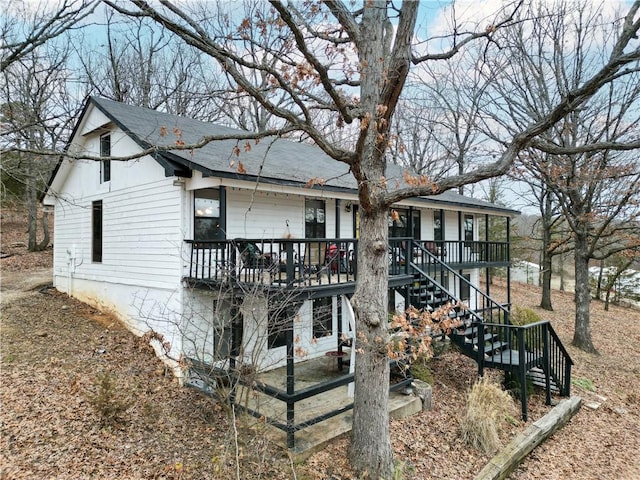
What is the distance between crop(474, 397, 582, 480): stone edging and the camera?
6156 mm

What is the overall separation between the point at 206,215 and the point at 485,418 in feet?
23.1

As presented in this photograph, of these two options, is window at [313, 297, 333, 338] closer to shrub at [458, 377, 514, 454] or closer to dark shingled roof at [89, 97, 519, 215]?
dark shingled roof at [89, 97, 519, 215]

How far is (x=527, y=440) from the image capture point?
6953mm

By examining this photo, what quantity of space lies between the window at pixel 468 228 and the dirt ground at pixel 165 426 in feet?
27.2

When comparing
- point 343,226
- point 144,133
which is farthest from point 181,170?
point 343,226

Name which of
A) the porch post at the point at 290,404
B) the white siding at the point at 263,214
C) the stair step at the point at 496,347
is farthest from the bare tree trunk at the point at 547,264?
the porch post at the point at 290,404

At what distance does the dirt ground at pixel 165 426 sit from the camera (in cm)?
543

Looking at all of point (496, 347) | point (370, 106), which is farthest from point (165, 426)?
point (496, 347)

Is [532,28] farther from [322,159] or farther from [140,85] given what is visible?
[140,85]

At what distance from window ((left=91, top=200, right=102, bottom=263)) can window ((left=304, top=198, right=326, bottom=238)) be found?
620cm

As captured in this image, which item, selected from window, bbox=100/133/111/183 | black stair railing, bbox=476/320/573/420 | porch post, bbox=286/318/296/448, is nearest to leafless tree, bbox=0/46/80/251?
window, bbox=100/133/111/183

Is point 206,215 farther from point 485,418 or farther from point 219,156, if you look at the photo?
point 485,418

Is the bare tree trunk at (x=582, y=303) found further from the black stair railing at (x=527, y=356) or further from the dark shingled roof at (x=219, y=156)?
the black stair railing at (x=527, y=356)

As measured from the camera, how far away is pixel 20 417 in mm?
6012
